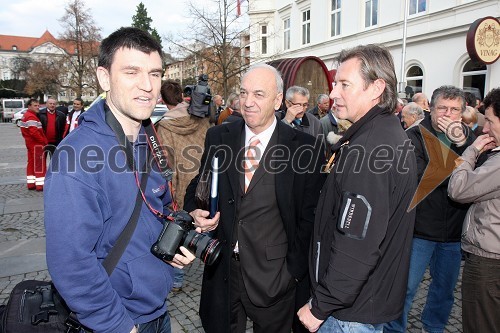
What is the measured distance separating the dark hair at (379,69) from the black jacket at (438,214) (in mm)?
1419

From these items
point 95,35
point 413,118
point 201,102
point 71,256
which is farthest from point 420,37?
point 95,35

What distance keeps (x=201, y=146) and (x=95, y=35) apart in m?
45.9

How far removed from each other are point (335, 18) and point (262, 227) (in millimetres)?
20018

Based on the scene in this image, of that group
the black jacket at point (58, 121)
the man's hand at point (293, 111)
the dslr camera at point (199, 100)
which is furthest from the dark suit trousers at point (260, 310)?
the black jacket at point (58, 121)

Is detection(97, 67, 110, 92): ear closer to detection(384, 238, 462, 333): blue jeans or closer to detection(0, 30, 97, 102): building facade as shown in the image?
detection(384, 238, 462, 333): blue jeans

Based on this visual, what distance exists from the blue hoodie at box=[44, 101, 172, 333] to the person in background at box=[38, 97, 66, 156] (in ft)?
30.9

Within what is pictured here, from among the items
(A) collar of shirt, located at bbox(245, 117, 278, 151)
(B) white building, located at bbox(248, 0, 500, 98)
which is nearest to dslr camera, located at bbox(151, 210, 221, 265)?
(A) collar of shirt, located at bbox(245, 117, 278, 151)

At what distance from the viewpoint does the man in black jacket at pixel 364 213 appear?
1.72 m

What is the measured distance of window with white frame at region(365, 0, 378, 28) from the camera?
16984 mm

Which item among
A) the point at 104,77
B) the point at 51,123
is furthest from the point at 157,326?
the point at 51,123

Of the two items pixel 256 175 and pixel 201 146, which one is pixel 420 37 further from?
pixel 256 175

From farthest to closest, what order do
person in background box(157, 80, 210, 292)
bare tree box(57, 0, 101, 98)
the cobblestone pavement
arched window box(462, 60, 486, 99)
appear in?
bare tree box(57, 0, 101, 98) < arched window box(462, 60, 486, 99) < person in background box(157, 80, 210, 292) < the cobblestone pavement

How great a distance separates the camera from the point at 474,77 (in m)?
12.7

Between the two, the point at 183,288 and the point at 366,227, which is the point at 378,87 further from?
the point at 183,288
